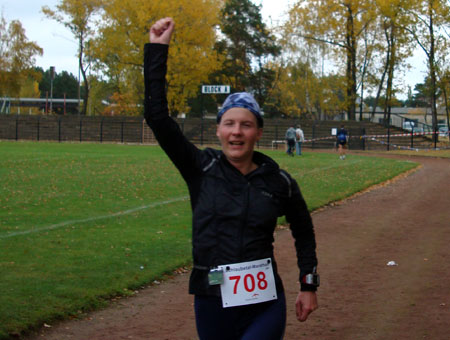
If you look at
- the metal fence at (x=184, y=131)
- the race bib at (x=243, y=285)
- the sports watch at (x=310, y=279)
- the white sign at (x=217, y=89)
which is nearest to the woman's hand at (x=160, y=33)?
the race bib at (x=243, y=285)

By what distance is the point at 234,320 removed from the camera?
3377 millimetres

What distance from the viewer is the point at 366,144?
52.3m

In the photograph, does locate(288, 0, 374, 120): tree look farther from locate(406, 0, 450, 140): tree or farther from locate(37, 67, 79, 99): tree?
locate(37, 67, 79, 99): tree

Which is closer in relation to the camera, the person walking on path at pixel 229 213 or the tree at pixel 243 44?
the person walking on path at pixel 229 213

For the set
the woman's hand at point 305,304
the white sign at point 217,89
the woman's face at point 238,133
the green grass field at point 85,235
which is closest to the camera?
the woman's face at point 238,133

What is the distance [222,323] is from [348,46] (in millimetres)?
55576

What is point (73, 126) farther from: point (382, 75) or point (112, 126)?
point (382, 75)

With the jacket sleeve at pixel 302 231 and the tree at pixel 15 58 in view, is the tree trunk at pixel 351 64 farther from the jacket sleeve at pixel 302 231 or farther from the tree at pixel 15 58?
the jacket sleeve at pixel 302 231

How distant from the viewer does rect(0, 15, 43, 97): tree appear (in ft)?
234

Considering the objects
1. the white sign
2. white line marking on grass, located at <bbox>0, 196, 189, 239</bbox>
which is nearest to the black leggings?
white line marking on grass, located at <bbox>0, 196, 189, 239</bbox>

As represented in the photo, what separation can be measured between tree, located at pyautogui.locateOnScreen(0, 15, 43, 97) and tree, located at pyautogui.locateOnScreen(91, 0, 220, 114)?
43.5 ft

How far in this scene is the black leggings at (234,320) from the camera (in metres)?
3.37

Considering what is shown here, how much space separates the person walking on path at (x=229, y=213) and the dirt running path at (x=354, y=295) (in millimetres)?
2704

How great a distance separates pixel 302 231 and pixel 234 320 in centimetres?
63
